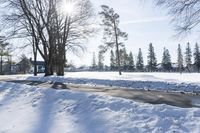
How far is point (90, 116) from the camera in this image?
31.1 ft

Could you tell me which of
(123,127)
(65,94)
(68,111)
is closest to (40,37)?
(65,94)

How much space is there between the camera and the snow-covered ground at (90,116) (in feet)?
25.1

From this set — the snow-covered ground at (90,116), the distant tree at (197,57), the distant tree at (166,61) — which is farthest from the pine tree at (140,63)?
the snow-covered ground at (90,116)

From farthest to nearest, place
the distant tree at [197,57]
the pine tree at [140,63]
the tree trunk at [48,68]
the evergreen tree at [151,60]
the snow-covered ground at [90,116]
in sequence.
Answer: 1. the pine tree at [140,63]
2. the evergreen tree at [151,60]
3. the distant tree at [197,57]
4. the tree trunk at [48,68]
5. the snow-covered ground at [90,116]

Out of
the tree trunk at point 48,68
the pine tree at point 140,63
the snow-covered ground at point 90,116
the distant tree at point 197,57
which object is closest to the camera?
the snow-covered ground at point 90,116

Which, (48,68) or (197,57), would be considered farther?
(197,57)

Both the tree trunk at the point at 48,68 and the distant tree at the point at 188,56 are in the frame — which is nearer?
the tree trunk at the point at 48,68

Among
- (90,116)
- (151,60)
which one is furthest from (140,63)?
(90,116)

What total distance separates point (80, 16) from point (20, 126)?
2761cm

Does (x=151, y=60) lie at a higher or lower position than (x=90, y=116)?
higher

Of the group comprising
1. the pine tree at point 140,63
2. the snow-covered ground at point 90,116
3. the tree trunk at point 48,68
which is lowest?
the snow-covered ground at point 90,116

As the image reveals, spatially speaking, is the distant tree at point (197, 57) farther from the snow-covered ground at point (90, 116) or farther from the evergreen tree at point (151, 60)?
the snow-covered ground at point (90, 116)

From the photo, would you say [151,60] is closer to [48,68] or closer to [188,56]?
[188,56]

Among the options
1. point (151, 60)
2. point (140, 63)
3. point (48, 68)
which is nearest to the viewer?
point (48, 68)
